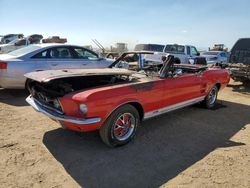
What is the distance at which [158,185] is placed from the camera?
3.22 metres

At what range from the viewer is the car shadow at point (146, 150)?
3396 millimetres

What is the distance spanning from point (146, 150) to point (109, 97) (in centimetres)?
109

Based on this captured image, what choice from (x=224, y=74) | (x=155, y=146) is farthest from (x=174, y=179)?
(x=224, y=74)

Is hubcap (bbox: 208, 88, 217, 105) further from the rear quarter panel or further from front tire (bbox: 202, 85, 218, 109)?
the rear quarter panel

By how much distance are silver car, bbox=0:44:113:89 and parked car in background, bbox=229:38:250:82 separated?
5.48 m

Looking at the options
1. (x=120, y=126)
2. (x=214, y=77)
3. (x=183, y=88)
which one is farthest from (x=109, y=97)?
(x=214, y=77)

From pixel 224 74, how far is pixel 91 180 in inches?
206

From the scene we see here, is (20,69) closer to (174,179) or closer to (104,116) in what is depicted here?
(104,116)

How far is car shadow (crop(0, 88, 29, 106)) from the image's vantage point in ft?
22.2

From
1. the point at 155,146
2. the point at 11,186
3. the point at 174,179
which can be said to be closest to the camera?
the point at 11,186

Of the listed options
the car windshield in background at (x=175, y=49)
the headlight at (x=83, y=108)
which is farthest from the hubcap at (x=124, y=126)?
the car windshield in background at (x=175, y=49)

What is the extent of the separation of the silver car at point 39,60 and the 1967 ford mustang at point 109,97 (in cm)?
249

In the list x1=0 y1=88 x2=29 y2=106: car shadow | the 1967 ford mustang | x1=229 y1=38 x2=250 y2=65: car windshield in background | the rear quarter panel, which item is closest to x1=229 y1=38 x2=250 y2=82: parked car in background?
x1=229 y1=38 x2=250 y2=65: car windshield in background

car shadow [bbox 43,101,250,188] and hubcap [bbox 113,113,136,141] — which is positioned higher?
hubcap [bbox 113,113,136,141]
